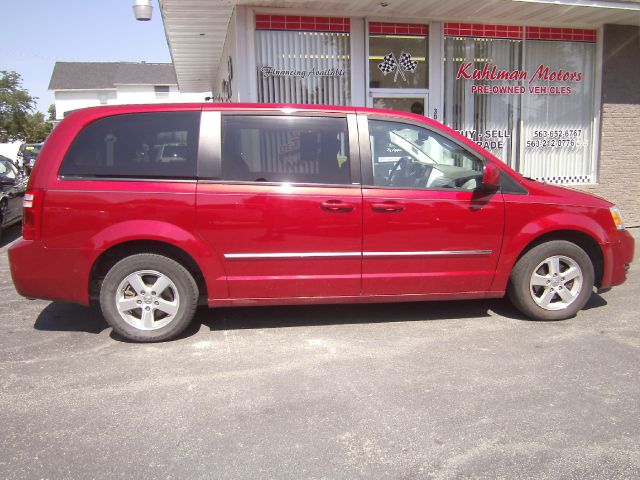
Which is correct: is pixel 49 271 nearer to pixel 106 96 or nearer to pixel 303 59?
pixel 303 59

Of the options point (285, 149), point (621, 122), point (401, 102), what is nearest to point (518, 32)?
point (401, 102)

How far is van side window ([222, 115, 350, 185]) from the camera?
4.14 metres

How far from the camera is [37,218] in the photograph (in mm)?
3939

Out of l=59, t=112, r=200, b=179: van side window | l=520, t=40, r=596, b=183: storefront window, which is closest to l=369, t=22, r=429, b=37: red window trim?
l=520, t=40, r=596, b=183: storefront window

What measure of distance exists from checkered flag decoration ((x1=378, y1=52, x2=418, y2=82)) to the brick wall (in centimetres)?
356

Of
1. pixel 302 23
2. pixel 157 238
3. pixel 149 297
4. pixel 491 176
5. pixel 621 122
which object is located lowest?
pixel 149 297

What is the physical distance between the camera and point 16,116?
55219 mm

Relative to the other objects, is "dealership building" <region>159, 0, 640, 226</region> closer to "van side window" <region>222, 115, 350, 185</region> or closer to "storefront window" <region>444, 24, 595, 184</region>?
"storefront window" <region>444, 24, 595, 184</region>

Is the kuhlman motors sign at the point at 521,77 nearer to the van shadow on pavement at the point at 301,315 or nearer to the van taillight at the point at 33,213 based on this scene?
the van shadow on pavement at the point at 301,315

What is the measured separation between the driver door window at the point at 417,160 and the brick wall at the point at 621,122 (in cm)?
588

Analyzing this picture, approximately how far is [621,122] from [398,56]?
14.1ft

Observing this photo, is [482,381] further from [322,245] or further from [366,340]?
[322,245]

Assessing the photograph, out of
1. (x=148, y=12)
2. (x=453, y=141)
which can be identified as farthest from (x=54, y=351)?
(x=148, y=12)

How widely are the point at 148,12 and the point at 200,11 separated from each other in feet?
3.17
